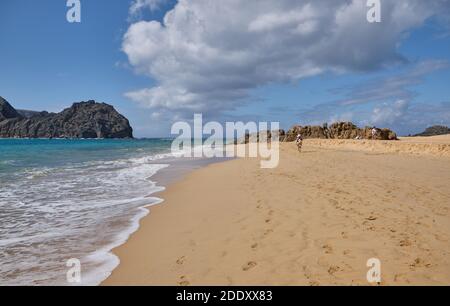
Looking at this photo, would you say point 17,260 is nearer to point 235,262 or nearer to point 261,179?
point 235,262

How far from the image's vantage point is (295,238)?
6000mm

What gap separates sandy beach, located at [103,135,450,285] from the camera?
4.54 m

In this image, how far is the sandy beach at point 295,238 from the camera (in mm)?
4535

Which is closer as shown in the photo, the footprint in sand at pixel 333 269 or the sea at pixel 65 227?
the footprint in sand at pixel 333 269

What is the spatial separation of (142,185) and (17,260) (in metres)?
9.01

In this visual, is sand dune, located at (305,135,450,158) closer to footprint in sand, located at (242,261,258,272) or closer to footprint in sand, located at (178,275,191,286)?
footprint in sand, located at (242,261,258,272)

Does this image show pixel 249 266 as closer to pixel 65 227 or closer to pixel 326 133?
pixel 65 227

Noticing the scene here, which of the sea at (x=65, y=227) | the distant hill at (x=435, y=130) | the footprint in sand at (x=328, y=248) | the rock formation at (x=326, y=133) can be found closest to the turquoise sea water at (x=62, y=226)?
the sea at (x=65, y=227)

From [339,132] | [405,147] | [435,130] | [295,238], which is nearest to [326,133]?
[339,132]

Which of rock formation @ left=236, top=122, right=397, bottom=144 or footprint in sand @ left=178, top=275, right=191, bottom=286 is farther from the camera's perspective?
rock formation @ left=236, top=122, right=397, bottom=144

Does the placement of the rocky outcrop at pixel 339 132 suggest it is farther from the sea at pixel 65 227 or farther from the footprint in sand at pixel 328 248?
the footprint in sand at pixel 328 248

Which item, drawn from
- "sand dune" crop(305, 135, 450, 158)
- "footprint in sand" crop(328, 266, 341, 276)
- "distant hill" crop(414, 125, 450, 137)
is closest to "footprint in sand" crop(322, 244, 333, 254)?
"footprint in sand" crop(328, 266, 341, 276)

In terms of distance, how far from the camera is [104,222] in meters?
8.12

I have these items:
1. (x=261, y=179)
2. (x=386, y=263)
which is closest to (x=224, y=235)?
(x=386, y=263)
